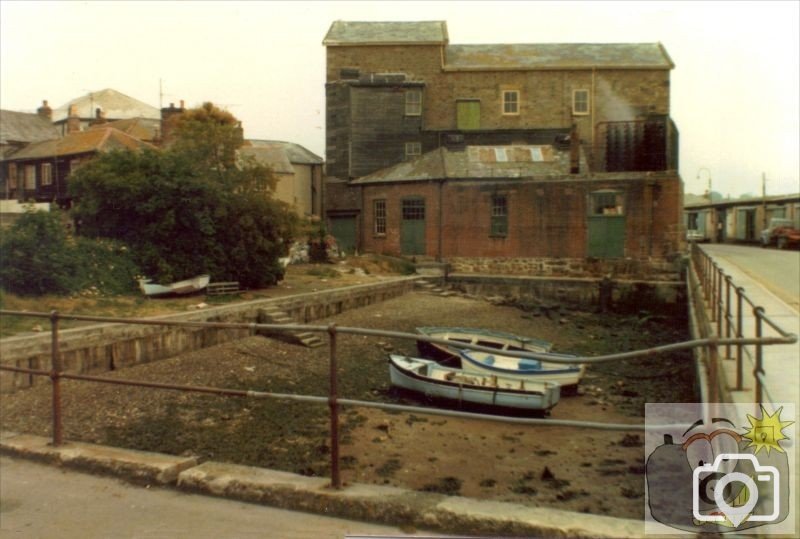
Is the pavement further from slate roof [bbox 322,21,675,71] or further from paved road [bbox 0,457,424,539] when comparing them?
slate roof [bbox 322,21,675,71]

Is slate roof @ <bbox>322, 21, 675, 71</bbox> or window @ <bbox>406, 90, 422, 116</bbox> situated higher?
slate roof @ <bbox>322, 21, 675, 71</bbox>

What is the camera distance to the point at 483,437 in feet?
37.3

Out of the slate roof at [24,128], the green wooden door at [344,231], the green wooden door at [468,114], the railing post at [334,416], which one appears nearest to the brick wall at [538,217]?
the green wooden door at [344,231]

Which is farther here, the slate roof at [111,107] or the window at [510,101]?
the slate roof at [111,107]

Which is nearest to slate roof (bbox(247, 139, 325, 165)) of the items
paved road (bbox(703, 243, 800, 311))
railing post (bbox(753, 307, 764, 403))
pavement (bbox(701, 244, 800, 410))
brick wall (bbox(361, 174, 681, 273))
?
brick wall (bbox(361, 174, 681, 273))

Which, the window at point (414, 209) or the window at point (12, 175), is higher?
the window at point (12, 175)

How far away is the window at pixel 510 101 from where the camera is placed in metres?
40.0

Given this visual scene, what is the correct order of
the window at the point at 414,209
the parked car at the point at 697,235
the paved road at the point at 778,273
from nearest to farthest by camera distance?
the paved road at the point at 778,273 < the window at the point at 414,209 < the parked car at the point at 697,235

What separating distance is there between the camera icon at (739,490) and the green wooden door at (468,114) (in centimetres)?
3698

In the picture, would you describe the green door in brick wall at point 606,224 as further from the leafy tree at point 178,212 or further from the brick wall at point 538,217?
the leafy tree at point 178,212

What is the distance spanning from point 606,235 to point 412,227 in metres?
8.81

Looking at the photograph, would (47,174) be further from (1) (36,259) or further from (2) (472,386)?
(2) (472,386)

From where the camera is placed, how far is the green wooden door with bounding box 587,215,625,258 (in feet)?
103

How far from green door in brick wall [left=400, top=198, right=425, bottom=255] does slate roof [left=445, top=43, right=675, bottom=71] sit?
33.9ft
